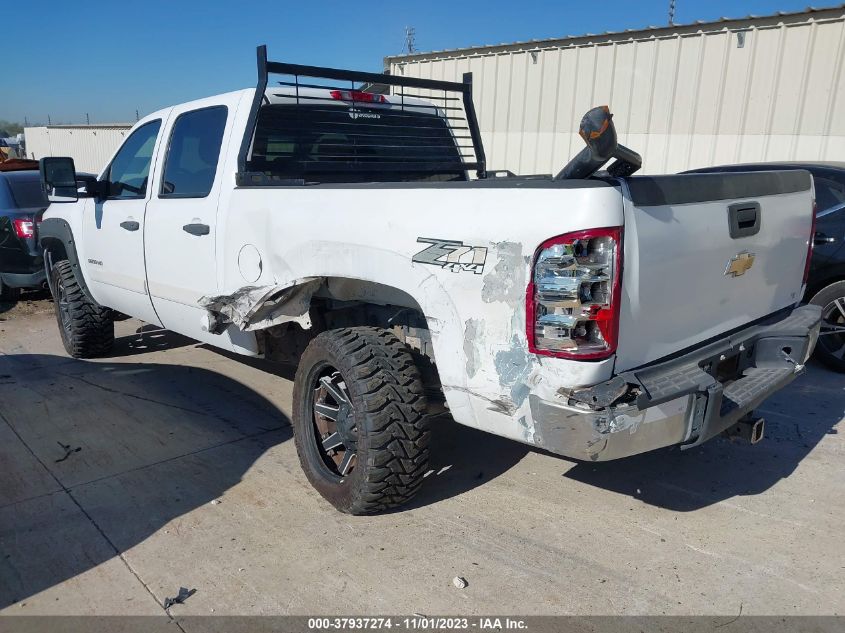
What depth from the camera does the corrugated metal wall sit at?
22.0 m

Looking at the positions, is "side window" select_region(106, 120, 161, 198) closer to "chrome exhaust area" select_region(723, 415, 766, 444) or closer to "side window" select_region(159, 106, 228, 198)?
"side window" select_region(159, 106, 228, 198)

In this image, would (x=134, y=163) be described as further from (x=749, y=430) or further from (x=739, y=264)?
(x=749, y=430)

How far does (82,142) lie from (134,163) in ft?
72.4

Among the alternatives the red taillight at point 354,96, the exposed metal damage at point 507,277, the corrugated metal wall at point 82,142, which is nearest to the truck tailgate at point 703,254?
the exposed metal damage at point 507,277

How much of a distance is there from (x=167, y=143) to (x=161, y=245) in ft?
2.38

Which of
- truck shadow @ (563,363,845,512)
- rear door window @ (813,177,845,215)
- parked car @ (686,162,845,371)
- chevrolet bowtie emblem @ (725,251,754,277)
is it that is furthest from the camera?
rear door window @ (813,177,845,215)

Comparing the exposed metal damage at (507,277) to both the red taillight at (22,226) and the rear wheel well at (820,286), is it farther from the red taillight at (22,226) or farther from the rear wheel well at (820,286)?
the red taillight at (22,226)

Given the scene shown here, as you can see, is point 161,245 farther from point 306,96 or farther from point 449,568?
point 449,568

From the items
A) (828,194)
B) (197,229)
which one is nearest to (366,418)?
(197,229)

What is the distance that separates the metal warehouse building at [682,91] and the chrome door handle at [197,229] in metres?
7.88

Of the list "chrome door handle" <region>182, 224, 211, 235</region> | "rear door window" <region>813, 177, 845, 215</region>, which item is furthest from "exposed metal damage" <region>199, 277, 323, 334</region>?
"rear door window" <region>813, 177, 845, 215</region>

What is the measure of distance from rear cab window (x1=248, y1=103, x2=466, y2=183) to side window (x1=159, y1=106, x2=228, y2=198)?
322 millimetres

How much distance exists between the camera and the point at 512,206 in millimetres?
2547

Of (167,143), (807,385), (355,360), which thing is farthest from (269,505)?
(807,385)
